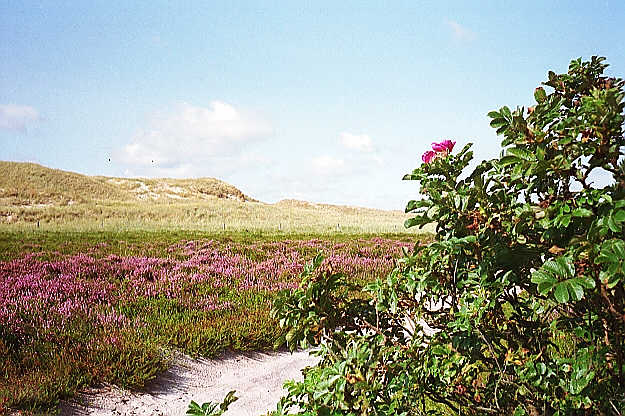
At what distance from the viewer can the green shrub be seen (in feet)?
6.79

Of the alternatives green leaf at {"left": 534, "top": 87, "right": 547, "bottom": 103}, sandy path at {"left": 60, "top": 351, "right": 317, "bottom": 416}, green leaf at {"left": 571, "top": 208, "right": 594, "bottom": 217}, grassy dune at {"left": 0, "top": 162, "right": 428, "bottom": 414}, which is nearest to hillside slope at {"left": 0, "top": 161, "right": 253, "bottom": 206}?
grassy dune at {"left": 0, "top": 162, "right": 428, "bottom": 414}

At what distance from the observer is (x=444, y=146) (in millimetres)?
2449

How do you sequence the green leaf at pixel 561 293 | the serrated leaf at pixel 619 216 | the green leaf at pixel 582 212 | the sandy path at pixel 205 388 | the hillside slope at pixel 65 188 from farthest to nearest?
the hillside slope at pixel 65 188, the sandy path at pixel 205 388, the green leaf at pixel 582 212, the serrated leaf at pixel 619 216, the green leaf at pixel 561 293

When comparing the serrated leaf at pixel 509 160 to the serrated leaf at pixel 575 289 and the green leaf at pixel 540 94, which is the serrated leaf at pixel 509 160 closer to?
the green leaf at pixel 540 94

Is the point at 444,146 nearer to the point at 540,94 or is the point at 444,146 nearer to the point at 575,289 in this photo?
the point at 540,94

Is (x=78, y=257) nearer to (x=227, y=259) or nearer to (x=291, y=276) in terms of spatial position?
(x=227, y=259)

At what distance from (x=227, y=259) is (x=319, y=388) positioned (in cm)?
1054

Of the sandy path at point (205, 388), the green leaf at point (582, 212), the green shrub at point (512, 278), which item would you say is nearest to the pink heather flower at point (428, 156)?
the green shrub at point (512, 278)

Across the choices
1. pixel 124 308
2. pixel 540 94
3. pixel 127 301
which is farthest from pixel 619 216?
pixel 127 301

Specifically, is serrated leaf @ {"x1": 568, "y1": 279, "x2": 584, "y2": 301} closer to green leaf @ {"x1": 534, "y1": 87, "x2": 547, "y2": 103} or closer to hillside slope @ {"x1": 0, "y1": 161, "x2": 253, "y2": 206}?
green leaf @ {"x1": 534, "y1": 87, "x2": 547, "y2": 103}

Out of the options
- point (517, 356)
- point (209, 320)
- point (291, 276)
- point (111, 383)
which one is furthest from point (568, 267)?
point (291, 276)

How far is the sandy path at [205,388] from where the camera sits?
4852 mm

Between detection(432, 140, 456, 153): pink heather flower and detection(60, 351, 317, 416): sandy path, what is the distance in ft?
11.1

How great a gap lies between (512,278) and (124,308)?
6936mm
